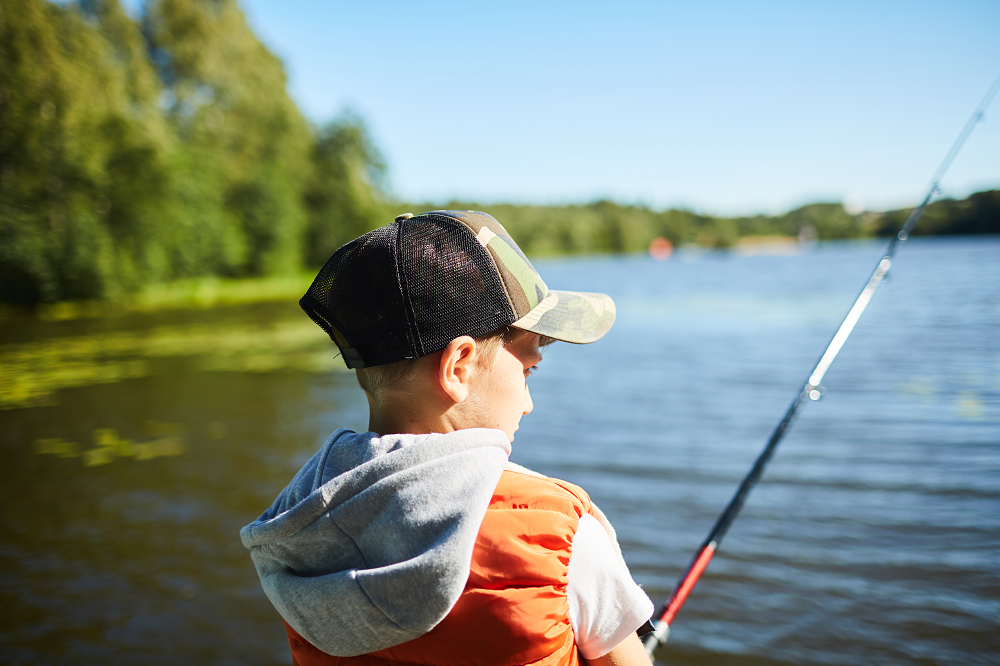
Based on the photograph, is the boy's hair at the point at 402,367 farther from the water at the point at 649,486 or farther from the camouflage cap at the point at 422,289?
the water at the point at 649,486

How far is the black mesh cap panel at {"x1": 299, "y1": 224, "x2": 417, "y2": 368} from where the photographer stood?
112cm

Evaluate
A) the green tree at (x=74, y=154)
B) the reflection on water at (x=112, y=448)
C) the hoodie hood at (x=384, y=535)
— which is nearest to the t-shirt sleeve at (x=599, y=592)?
the hoodie hood at (x=384, y=535)

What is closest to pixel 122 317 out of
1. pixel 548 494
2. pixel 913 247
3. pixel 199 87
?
pixel 199 87

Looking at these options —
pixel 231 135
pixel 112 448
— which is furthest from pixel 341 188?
pixel 112 448

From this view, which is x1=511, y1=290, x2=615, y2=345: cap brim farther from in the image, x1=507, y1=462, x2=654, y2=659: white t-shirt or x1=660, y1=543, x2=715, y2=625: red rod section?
x1=660, y1=543, x2=715, y2=625: red rod section

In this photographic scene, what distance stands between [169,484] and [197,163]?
26.2 metres

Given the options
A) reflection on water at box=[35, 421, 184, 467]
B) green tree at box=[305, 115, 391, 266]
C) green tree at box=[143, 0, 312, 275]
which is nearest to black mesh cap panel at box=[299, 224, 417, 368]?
reflection on water at box=[35, 421, 184, 467]

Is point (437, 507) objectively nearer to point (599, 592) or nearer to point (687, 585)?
point (599, 592)

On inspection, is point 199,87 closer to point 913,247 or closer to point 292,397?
point 292,397

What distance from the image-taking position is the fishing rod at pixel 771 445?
1.90 metres

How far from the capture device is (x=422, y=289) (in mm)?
1110

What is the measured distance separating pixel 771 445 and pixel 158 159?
2649cm

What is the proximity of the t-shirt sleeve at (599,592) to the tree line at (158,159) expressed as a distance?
8.38 meters

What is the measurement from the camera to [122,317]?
64.1 feet
